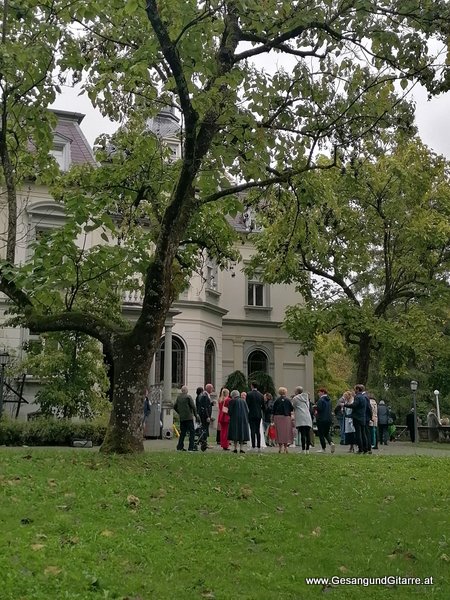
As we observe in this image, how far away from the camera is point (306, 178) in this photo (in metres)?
14.1

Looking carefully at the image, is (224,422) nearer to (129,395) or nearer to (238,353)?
(129,395)

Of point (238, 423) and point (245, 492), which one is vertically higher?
point (238, 423)

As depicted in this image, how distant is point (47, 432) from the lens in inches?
726

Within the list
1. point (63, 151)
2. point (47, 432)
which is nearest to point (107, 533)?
point (47, 432)

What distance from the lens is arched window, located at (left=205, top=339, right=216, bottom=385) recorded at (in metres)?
35.9

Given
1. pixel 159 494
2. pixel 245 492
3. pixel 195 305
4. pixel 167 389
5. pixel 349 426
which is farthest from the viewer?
pixel 195 305

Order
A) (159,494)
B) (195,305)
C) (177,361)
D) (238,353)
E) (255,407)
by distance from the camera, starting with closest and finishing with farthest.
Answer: (159,494), (255,407), (177,361), (195,305), (238,353)

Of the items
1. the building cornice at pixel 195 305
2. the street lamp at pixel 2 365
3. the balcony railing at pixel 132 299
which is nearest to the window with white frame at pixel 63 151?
the balcony railing at pixel 132 299

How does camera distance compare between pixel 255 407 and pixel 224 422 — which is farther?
pixel 224 422

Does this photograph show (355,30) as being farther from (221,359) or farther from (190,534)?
(221,359)

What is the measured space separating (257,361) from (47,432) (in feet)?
71.5

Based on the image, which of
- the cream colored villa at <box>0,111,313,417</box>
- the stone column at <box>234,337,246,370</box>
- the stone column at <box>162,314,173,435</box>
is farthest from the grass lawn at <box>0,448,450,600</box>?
the stone column at <box>234,337,246,370</box>

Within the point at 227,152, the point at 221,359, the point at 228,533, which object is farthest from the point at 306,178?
the point at 221,359

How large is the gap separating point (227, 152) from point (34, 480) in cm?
604
